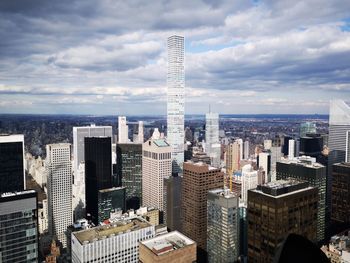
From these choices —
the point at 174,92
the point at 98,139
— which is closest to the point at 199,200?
the point at 98,139

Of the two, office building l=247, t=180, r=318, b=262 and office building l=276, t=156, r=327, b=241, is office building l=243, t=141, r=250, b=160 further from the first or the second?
office building l=247, t=180, r=318, b=262

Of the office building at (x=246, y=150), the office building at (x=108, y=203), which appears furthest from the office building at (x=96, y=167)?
the office building at (x=246, y=150)

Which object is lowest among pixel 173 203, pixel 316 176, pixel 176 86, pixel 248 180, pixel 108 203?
pixel 108 203

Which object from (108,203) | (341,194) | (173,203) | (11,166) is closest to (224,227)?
(173,203)

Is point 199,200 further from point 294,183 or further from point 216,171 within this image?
point 294,183

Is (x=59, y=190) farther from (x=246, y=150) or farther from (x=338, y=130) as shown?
(x=246, y=150)
